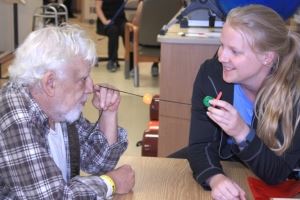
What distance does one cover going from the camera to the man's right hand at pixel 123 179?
1.34 m

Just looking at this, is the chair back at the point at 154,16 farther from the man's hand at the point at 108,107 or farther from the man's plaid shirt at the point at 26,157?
the man's plaid shirt at the point at 26,157

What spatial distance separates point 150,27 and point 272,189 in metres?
3.65

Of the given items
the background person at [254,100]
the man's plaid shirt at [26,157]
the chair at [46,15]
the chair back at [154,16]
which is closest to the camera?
the man's plaid shirt at [26,157]

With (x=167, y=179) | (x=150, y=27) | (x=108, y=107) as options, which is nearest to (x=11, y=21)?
(x=150, y=27)

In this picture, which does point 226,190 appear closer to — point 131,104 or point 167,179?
point 167,179

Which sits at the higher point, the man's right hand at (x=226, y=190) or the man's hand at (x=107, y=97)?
the man's hand at (x=107, y=97)

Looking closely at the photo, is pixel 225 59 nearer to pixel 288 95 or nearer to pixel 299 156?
pixel 288 95

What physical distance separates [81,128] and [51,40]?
0.39m

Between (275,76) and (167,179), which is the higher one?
(275,76)

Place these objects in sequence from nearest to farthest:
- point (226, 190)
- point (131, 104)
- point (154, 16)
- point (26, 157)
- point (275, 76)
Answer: point (26, 157) < point (226, 190) < point (275, 76) < point (131, 104) < point (154, 16)

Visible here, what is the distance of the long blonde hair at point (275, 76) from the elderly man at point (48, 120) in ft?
1.49

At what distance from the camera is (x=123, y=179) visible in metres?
1.35

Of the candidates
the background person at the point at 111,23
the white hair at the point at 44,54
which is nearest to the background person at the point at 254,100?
the white hair at the point at 44,54

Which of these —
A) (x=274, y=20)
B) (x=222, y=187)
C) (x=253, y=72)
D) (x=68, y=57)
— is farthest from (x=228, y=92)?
(x=68, y=57)
